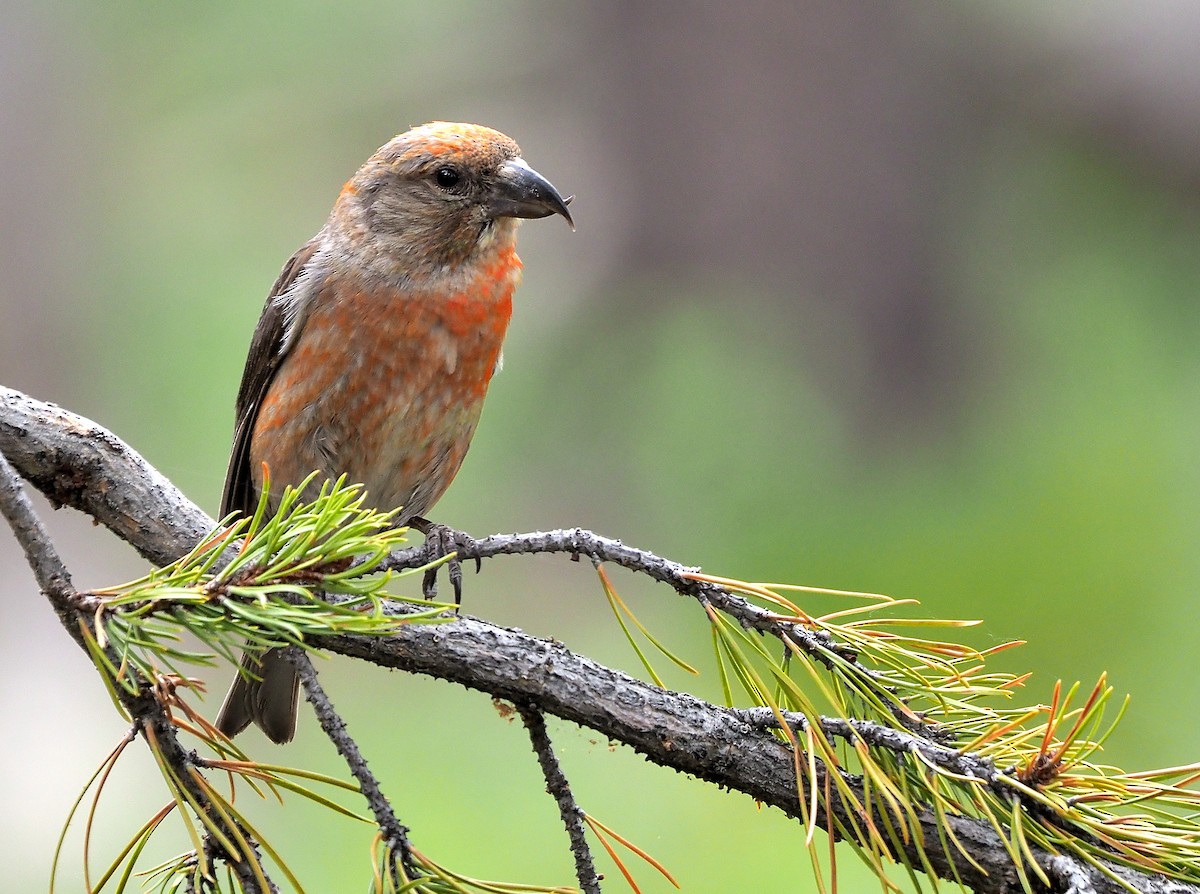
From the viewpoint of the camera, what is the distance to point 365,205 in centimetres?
278

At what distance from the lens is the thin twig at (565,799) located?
1.42m

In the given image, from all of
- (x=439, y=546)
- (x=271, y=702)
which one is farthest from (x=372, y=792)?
(x=271, y=702)

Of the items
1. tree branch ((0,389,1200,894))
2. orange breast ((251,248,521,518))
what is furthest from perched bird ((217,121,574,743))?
tree branch ((0,389,1200,894))

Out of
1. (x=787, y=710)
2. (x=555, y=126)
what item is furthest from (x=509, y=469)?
(x=787, y=710)

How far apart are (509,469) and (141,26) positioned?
4075 millimetres

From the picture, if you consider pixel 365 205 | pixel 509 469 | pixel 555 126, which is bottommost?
pixel 365 205

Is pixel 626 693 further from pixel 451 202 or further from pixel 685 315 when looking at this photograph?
pixel 685 315

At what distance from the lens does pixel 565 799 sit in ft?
4.85

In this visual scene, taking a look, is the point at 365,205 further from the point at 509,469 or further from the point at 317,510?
the point at 509,469

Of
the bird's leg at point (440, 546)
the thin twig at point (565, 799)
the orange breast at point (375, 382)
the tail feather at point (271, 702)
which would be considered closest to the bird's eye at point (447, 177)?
the orange breast at point (375, 382)

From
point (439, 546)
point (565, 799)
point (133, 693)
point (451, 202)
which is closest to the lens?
point (133, 693)

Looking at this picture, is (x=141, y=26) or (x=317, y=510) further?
(x=141, y=26)

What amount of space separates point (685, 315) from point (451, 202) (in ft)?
14.6

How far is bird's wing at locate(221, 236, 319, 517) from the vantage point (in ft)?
8.86
